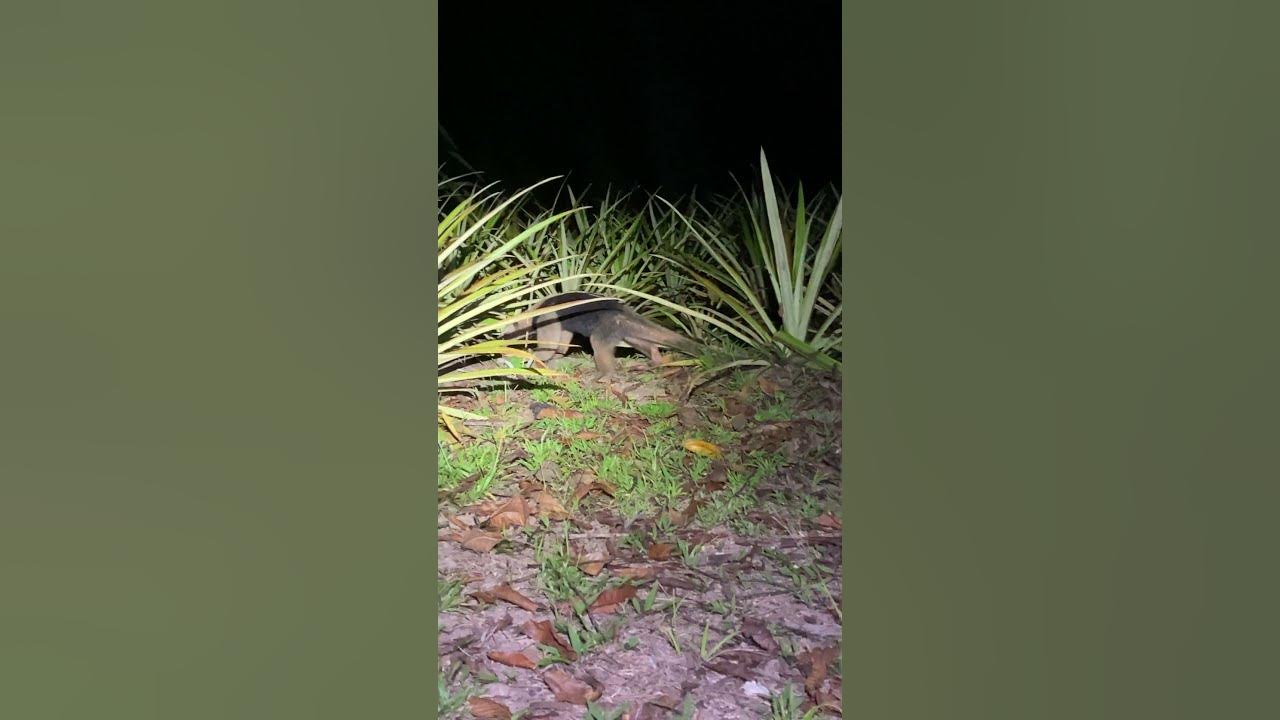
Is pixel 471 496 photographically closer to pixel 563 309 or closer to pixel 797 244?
pixel 563 309

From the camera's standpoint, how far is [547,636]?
3.63 feet

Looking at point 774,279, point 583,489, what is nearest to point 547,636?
point 583,489

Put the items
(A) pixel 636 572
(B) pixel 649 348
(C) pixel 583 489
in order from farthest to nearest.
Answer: (B) pixel 649 348
(C) pixel 583 489
(A) pixel 636 572

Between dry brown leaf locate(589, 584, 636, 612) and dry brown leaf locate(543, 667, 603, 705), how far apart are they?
0.47ft

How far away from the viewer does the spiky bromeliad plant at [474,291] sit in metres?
1.46

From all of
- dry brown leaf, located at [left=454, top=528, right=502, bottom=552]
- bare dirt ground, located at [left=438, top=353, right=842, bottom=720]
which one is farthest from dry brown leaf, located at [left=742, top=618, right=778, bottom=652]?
dry brown leaf, located at [left=454, top=528, right=502, bottom=552]

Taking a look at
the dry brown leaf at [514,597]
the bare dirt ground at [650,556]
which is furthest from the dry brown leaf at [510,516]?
the dry brown leaf at [514,597]

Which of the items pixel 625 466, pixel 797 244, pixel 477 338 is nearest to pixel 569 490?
pixel 625 466

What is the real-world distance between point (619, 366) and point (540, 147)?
431 millimetres

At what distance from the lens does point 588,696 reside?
3.32ft

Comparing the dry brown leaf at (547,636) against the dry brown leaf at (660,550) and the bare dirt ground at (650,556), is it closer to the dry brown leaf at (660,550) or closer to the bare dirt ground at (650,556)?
the bare dirt ground at (650,556)

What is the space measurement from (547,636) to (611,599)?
0.11 meters

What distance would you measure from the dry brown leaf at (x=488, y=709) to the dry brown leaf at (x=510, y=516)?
1.10 ft

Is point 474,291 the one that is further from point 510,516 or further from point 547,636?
point 547,636
